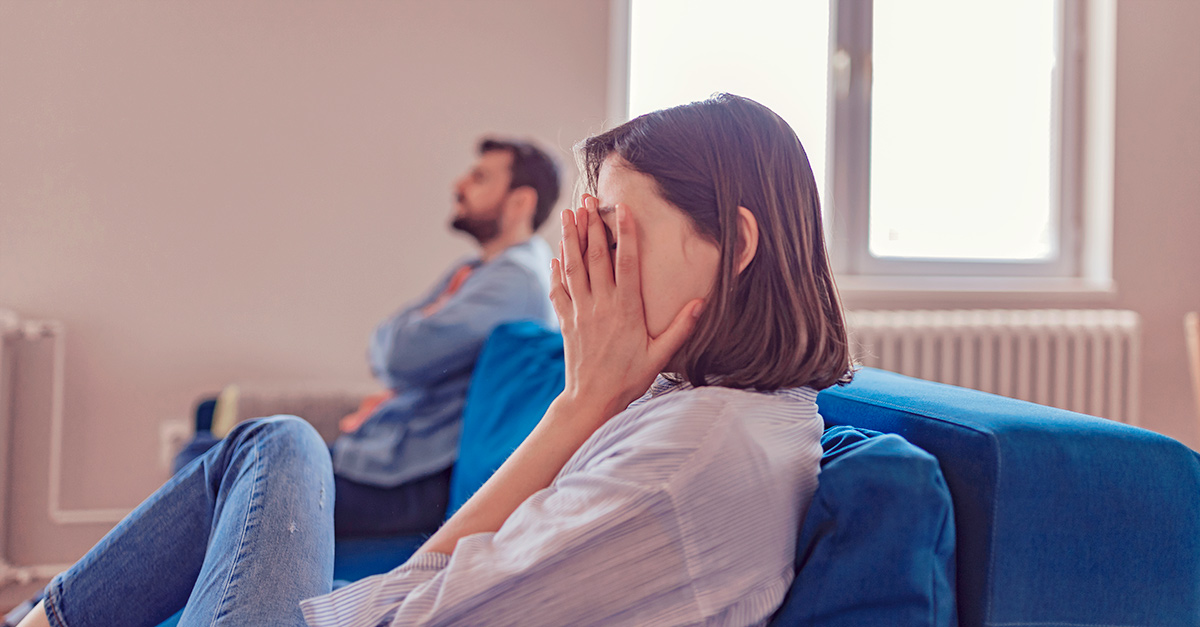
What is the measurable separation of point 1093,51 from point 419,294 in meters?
2.47

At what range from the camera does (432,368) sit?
1.81 meters

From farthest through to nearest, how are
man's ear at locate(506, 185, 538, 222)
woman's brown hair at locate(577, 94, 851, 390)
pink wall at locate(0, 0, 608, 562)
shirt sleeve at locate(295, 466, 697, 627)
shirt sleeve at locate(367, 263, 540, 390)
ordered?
pink wall at locate(0, 0, 608, 562) < man's ear at locate(506, 185, 538, 222) < shirt sleeve at locate(367, 263, 540, 390) < woman's brown hair at locate(577, 94, 851, 390) < shirt sleeve at locate(295, 466, 697, 627)

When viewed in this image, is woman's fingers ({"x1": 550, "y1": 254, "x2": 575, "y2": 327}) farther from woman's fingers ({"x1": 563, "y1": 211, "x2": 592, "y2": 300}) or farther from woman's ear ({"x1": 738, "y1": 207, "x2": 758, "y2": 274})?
woman's ear ({"x1": 738, "y1": 207, "x2": 758, "y2": 274})

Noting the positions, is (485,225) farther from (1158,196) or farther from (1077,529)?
(1158,196)

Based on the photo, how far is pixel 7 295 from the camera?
2.30m

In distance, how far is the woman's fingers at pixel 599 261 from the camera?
29.9 inches

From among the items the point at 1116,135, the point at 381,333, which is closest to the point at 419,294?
the point at 381,333

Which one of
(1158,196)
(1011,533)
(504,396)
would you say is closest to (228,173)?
(504,396)

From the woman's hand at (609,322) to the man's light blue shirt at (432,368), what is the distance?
1.00 m

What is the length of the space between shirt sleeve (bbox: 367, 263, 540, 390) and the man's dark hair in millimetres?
348

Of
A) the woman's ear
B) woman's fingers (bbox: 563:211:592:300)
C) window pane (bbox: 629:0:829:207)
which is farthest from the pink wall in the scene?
the woman's ear

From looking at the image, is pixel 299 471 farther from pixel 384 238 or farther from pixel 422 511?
pixel 384 238

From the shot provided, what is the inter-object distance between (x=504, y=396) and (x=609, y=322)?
2.55 ft

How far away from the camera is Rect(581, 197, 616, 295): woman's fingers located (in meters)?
0.76
